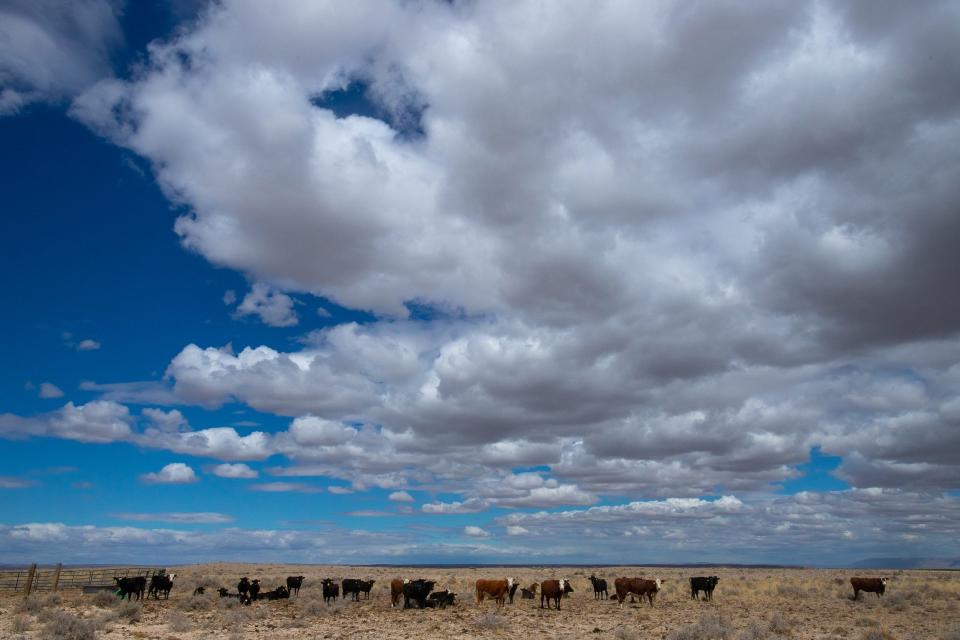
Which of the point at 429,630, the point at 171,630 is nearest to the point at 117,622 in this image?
the point at 171,630

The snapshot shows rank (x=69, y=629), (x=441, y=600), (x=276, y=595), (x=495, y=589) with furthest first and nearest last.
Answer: (x=276, y=595), (x=495, y=589), (x=441, y=600), (x=69, y=629)

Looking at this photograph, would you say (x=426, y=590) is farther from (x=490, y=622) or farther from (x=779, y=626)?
(x=779, y=626)

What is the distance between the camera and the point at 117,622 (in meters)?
30.8

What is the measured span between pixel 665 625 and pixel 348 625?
14.0 metres

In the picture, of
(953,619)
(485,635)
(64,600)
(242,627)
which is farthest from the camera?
(64,600)

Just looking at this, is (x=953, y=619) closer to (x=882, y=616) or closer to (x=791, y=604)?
(x=882, y=616)

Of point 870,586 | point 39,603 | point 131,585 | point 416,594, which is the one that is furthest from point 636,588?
point 39,603

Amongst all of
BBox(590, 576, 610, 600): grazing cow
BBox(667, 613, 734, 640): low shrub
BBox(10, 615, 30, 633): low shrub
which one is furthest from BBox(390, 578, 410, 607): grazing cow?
BBox(667, 613, 734, 640): low shrub

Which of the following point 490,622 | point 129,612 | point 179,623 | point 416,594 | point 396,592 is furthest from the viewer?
point 396,592

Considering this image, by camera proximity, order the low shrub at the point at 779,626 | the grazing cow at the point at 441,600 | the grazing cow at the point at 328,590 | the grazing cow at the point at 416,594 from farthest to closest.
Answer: the grazing cow at the point at 328,590
the grazing cow at the point at 441,600
the grazing cow at the point at 416,594
the low shrub at the point at 779,626

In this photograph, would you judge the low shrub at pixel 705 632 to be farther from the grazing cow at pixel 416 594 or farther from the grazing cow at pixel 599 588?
the grazing cow at pixel 599 588

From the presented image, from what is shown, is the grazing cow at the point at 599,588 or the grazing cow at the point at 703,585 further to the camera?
the grazing cow at the point at 599,588

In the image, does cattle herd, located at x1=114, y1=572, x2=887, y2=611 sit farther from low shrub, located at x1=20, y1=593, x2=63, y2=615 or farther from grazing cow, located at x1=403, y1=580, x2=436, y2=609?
low shrub, located at x1=20, y1=593, x2=63, y2=615

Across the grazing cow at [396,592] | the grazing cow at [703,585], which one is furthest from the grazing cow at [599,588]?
the grazing cow at [396,592]
